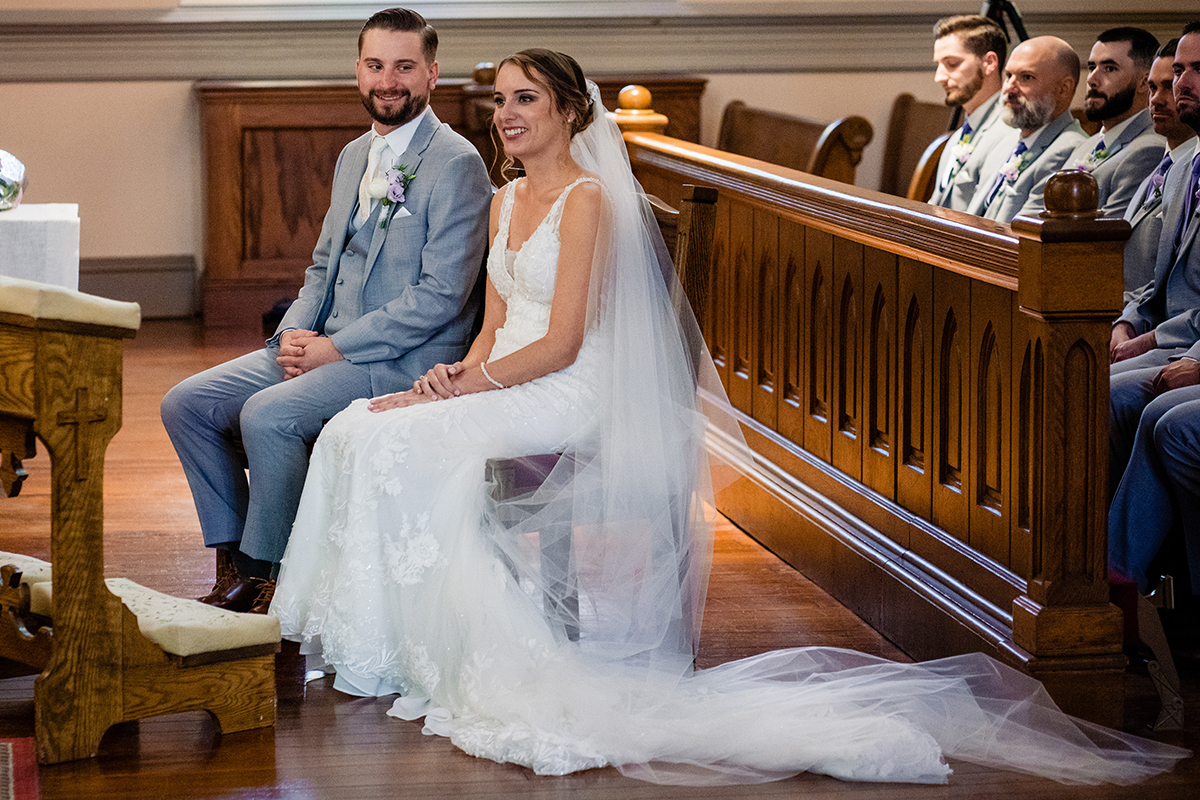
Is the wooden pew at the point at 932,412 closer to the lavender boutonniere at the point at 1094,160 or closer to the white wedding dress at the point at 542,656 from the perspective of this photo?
the white wedding dress at the point at 542,656

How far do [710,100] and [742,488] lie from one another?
14.0 feet

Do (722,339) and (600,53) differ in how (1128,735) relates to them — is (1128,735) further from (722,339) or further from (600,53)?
(600,53)

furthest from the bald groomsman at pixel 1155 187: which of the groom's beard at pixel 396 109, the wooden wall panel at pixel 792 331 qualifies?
the groom's beard at pixel 396 109

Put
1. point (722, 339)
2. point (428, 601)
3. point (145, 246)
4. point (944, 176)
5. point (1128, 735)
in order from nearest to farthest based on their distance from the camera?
1. point (1128, 735)
2. point (428, 601)
3. point (722, 339)
4. point (944, 176)
5. point (145, 246)

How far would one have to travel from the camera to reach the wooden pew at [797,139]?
644cm

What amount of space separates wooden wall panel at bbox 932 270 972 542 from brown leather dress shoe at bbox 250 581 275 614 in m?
1.56

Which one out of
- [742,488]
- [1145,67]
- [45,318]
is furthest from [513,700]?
[1145,67]

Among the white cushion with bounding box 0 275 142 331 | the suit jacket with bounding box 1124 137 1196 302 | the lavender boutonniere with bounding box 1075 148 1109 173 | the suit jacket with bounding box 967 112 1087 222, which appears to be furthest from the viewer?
the suit jacket with bounding box 967 112 1087 222

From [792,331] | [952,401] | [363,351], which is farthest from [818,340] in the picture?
[363,351]

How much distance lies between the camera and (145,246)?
26.3 ft

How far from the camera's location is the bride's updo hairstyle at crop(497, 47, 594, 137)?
329 cm

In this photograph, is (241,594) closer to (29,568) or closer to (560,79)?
(29,568)

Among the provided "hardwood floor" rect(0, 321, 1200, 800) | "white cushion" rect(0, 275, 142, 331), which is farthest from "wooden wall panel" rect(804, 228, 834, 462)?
"white cushion" rect(0, 275, 142, 331)

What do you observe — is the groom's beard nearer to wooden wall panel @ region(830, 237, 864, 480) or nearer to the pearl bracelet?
the pearl bracelet
